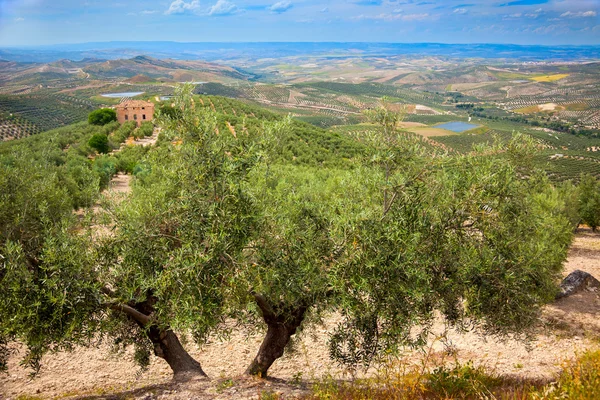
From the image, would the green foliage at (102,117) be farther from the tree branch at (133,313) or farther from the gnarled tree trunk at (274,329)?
the gnarled tree trunk at (274,329)

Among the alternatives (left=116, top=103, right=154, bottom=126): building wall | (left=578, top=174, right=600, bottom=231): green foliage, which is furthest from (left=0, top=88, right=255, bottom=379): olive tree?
(left=116, top=103, right=154, bottom=126): building wall

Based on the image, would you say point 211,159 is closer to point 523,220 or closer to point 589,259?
point 523,220

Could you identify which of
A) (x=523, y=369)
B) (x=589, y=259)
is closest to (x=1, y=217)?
(x=523, y=369)

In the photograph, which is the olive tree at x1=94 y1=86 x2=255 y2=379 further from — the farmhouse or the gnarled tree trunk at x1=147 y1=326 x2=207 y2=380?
the farmhouse

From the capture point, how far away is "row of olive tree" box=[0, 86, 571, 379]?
6.98 m

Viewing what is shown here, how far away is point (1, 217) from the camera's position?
7.96m

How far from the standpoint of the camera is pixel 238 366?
13.1 m

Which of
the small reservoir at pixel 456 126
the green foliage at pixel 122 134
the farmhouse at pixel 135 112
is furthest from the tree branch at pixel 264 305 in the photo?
the small reservoir at pixel 456 126

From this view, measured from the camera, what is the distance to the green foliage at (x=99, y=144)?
42.1 metres

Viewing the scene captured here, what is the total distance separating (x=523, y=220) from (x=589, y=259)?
23.4 metres

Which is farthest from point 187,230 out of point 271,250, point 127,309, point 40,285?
point 40,285

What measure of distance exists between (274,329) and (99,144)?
39.9 m

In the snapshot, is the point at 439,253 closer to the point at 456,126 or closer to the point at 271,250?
the point at 271,250

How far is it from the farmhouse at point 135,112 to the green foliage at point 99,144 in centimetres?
1949
